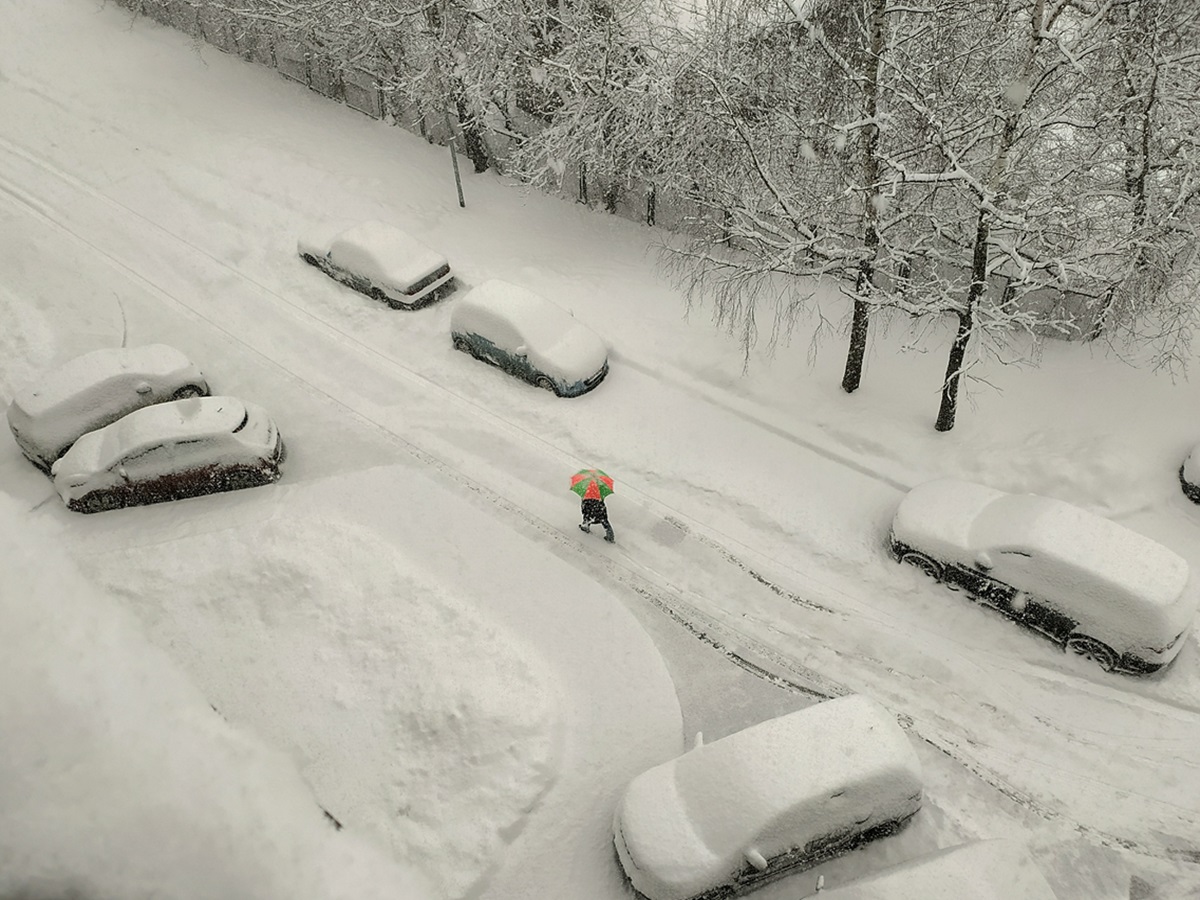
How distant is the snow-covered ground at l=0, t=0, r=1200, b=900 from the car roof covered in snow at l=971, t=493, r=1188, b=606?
130 centimetres

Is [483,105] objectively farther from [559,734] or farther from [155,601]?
[559,734]

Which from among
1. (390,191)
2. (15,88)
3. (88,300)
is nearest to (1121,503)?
(390,191)

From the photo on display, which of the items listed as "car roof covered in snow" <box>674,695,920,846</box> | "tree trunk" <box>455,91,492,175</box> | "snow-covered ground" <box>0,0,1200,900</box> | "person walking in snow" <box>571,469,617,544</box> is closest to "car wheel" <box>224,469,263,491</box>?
"snow-covered ground" <box>0,0,1200,900</box>

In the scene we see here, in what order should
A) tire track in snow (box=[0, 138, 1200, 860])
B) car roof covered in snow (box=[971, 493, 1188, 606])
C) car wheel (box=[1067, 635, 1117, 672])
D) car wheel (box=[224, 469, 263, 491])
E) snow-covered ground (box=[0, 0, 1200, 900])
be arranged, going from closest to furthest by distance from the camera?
snow-covered ground (box=[0, 0, 1200, 900]) < tire track in snow (box=[0, 138, 1200, 860]) < car roof covered in snow (box=[971, 493, 1188, 606]) < car wheel (box=[1067, 635, 1117, 672]) < car wheel (box=[224, 469, 263, 491])

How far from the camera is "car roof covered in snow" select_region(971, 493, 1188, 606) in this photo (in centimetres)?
1026

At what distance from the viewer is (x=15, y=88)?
23156mm

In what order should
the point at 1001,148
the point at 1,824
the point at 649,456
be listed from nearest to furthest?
the point at 1,824 < the point at 1001,148 < the point at 649,456

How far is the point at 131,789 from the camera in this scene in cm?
311

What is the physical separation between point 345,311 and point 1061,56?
1308 centimetres

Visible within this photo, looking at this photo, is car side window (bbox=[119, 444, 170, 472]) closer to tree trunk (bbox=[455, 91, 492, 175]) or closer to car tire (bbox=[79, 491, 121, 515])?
car tire (bbox=[79, 491, 121, 515])

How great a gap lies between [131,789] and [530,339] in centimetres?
1210

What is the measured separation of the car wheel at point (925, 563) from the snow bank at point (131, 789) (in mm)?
9778

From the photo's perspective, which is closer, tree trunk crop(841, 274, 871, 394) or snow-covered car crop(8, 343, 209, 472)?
snow-covered car crop(8, 343, 209, 472)

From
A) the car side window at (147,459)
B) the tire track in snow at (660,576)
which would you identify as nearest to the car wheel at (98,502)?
the car side window at (147,459)
